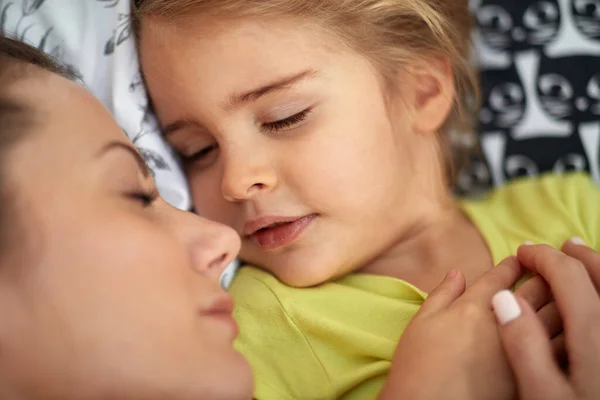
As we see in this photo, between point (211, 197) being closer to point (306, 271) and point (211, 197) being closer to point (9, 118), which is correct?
point (306, 271)

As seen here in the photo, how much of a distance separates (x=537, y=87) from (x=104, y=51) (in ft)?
3.37

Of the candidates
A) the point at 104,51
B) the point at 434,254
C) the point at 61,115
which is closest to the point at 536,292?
the point at 434,254

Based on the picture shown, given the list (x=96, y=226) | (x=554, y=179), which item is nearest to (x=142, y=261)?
(x=96, y=226)

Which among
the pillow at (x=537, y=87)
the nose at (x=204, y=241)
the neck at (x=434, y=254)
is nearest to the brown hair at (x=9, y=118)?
the nose at (x=204, y=241)

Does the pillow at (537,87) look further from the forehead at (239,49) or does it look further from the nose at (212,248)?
the nose at (212,248)

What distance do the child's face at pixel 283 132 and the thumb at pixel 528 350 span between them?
33 centimetres

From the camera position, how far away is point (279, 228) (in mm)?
1210

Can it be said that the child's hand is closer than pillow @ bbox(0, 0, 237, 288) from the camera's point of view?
Yes

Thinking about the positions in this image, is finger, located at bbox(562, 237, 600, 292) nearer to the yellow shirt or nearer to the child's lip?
the yellow shirt

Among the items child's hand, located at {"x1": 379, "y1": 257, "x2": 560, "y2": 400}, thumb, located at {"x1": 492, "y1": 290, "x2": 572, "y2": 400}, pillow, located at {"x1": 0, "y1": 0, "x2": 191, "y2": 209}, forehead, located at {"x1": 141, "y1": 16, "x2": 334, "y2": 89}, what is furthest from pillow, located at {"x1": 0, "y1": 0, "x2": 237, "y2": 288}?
thumb, located at {"x1": 492, "y1": 290, "x2": 572, "y2": 400}

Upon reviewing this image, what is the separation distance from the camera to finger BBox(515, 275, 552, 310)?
1024mm

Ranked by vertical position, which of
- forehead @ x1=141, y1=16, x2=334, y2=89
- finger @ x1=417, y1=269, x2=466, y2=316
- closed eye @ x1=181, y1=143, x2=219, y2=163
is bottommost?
finger @ x1=417, y1=269, x2=466, y2=316

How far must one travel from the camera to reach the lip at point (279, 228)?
1184 millimetres

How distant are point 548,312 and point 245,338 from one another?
1.72 ft
